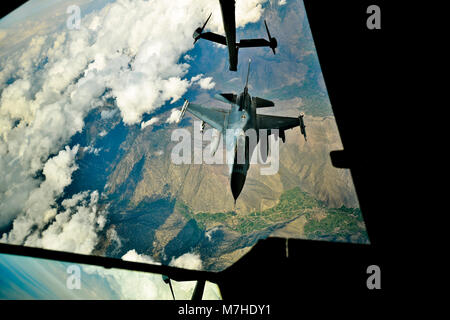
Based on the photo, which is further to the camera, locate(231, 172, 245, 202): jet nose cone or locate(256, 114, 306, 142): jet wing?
locate(256, 114, 306, 142): jet wing

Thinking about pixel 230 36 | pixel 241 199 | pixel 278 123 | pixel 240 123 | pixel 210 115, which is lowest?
pixel 241 199

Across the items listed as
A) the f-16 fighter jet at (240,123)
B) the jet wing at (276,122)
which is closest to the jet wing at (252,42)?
the f-16 fighter jet at (240,123)

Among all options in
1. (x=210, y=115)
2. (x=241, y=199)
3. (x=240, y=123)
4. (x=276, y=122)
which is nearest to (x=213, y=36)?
(x=240, y=123)

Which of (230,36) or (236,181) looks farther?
(236,181)

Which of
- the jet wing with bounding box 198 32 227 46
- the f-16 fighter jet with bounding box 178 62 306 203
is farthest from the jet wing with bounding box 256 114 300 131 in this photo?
the jet wing with bounding box 198 32 227 46

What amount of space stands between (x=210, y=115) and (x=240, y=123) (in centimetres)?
389

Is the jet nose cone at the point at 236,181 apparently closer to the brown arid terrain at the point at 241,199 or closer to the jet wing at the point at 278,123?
the jet wing at the point at 278,123

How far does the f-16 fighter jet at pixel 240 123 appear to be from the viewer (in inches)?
384

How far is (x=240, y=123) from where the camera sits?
10828mm

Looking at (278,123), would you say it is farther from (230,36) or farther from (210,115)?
(230,36)

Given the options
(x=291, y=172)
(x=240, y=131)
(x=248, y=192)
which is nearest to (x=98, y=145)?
(x=248, y=192)

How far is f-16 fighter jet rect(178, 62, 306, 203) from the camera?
9.75 meters

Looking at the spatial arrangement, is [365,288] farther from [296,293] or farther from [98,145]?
[98,145]

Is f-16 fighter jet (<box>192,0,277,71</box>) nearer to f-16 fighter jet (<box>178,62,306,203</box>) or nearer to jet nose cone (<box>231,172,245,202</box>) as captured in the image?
f-16 fighter jet (<box>178,62,306,203</box>)
